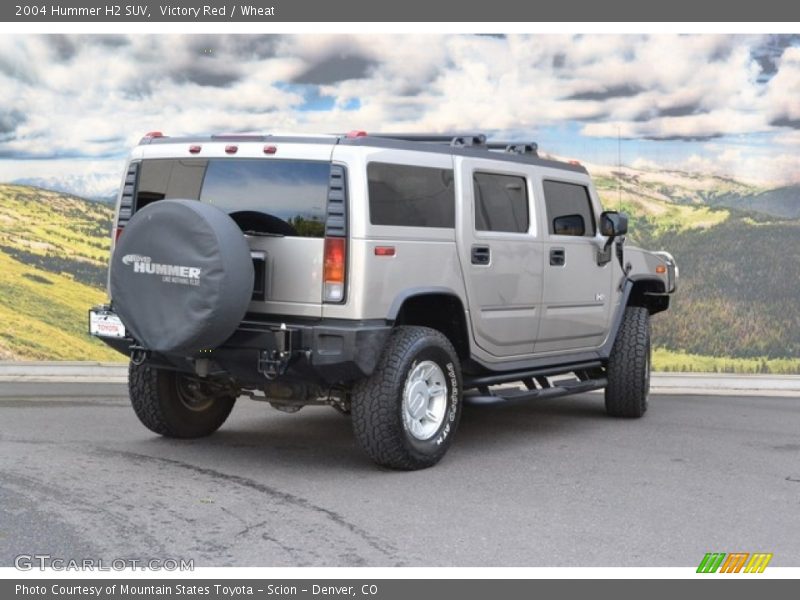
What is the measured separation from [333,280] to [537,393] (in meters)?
2.35

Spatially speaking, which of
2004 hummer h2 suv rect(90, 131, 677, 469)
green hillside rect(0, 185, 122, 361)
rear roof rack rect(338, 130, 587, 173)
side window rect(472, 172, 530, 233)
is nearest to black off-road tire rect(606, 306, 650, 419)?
2004 hummer h2 suv rect(90, 131, 677, 469)

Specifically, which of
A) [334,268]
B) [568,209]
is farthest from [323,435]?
[568,209]

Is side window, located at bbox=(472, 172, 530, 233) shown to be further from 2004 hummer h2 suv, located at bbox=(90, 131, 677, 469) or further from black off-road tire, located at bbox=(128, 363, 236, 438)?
black off-road tire, located at bbox=(128, 363, 236, 438)

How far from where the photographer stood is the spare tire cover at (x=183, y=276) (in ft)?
22.3

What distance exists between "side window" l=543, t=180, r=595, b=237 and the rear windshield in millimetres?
2452

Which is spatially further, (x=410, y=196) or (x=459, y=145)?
(x=459, y=145)

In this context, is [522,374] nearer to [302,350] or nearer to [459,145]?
[459,145]

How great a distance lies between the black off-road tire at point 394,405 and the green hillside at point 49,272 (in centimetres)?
643

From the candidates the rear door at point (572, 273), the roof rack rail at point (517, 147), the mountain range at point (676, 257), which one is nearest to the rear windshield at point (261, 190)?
the roof rack rail at point (517, 147)

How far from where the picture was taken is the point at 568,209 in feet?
30.5

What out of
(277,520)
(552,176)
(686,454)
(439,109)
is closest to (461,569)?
(277,520)

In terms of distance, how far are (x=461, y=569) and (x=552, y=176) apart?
14.8 ft

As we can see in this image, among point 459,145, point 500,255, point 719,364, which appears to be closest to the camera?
point 459,145

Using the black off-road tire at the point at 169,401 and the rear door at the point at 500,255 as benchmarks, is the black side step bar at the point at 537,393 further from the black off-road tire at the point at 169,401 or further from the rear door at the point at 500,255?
the black off-road tire at the point at 169,401
